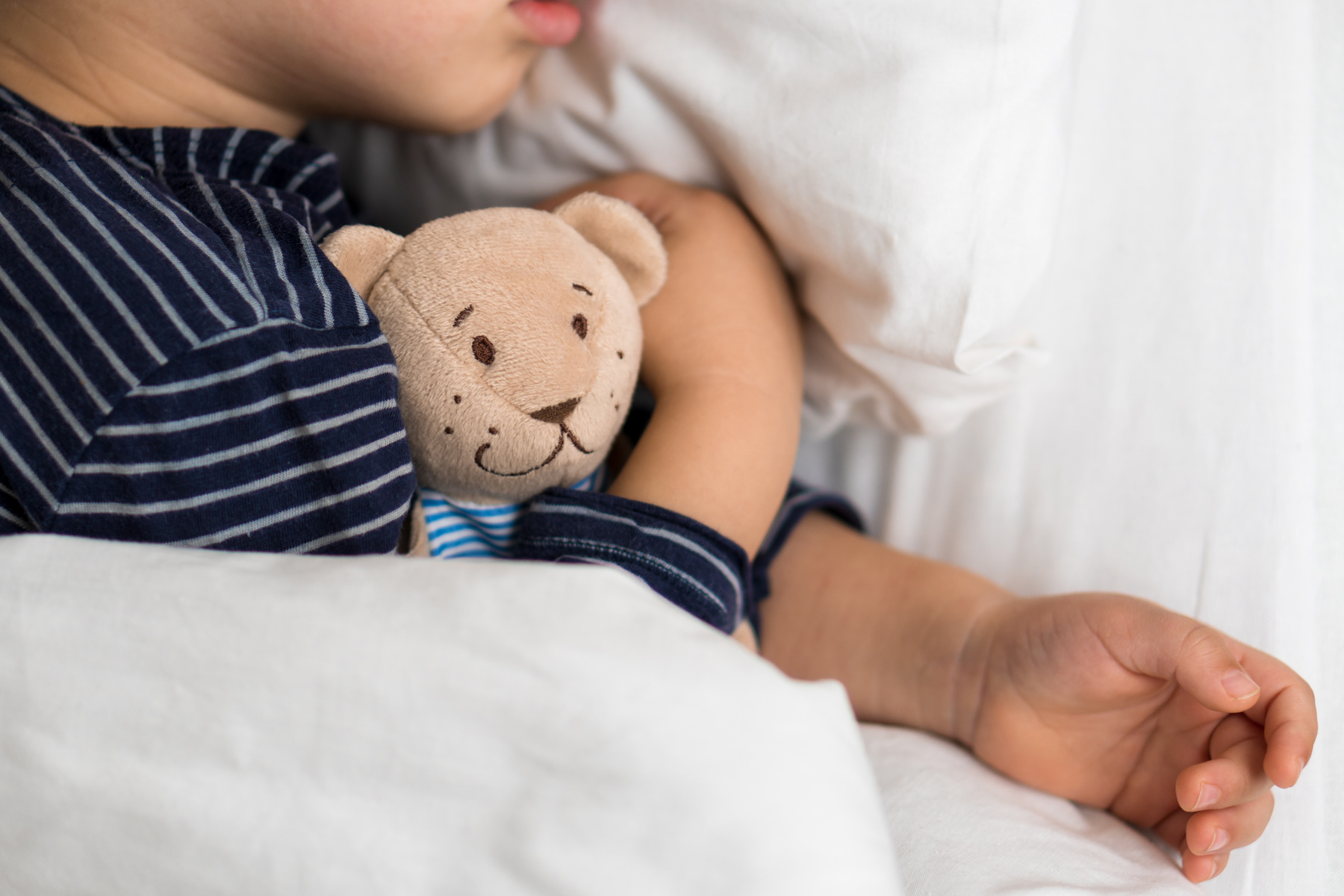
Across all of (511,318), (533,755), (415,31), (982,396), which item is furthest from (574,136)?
(533,755)

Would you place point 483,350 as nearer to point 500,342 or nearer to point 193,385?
point 500,342

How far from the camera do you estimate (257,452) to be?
1.51ft

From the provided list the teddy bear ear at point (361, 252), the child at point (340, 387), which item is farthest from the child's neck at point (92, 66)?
the teddy bear ear at point (361, 252)

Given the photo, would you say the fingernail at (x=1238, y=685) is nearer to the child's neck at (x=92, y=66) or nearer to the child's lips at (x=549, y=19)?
the child's lips at (x=549, y=19)

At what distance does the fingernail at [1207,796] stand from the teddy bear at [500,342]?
0.39 metres

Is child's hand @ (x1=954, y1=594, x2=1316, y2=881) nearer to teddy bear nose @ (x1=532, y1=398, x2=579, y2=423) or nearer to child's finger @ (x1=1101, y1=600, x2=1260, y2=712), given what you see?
child's finger @ (x1=1101, y1=600, x2=1260, y2=712)

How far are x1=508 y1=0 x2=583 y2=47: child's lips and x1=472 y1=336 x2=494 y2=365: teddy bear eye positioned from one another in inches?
10.2

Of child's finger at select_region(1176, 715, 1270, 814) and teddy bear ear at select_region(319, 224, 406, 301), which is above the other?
teddy bear ear at select_region(319, 224, 406, 301)

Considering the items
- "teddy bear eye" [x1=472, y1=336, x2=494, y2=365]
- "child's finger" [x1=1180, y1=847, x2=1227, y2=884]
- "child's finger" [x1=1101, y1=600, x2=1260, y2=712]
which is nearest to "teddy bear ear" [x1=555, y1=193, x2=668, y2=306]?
"teddy bear eye" [x1=472, y1=336, x2=494, y2=365]

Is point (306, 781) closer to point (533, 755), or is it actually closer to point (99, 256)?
point (533, 755)

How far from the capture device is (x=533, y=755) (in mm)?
343

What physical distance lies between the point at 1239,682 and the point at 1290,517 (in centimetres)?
17

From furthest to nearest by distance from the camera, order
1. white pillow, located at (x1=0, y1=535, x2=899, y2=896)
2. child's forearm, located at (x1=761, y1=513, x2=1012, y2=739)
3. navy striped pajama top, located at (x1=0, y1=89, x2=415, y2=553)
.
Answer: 1. child's forearm, located at (x1=761, y1=513, x2=1012, y2=739)
2. navy striped pajama top, located at (x1=0, y1=89, x2=415, y2=553)
3. white pillow, located at (x1=0, y1=535, x2=899, y2=896)

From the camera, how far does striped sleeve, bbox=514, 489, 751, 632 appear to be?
1.69ft
